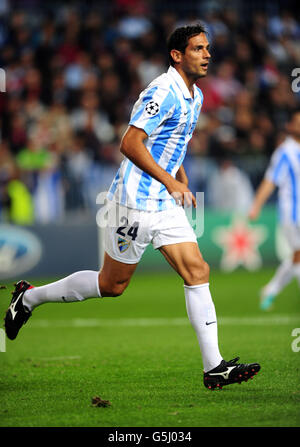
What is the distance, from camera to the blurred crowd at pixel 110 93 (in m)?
15.7

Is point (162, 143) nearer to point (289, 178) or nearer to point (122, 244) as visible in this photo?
point (122, 244)

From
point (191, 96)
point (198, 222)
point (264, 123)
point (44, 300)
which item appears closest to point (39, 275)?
point (198, 222)

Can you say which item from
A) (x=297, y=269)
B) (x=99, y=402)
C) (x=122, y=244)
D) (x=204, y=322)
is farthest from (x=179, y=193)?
(x=297, y=269)

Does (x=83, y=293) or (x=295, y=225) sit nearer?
(x=83, y=293)

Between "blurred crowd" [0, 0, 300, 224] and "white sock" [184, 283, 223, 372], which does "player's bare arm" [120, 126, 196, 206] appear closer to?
"white sock" [184, 283, 223, 372]

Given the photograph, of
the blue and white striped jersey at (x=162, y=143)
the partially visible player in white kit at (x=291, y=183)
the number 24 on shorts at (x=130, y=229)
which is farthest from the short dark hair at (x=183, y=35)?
the partially visible player in white kit at (x=291, y=183)

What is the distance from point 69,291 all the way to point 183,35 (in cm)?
212

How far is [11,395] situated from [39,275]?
28.6ft

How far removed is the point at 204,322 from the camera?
19.8 ft

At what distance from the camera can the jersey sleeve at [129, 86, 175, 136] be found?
594 cm

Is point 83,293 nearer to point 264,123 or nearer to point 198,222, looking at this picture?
point 198,222

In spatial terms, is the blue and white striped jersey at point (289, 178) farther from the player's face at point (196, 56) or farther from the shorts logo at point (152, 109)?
the shorts logo at point (152, 109)

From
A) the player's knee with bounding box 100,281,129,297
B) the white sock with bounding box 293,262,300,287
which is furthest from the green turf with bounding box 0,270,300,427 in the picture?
the player's knee with bounding box 100,281,129,297
